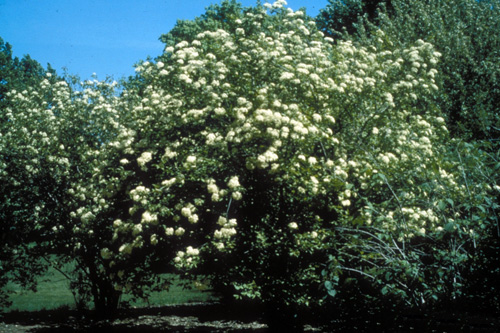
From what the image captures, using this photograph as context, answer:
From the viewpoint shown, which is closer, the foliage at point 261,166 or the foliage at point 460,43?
the foliage at point 261,166

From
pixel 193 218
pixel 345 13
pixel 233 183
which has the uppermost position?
pixel 345 13

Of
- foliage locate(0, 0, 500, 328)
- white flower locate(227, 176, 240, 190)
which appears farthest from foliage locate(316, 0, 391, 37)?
white flower locate(227, 176, 240, 190)

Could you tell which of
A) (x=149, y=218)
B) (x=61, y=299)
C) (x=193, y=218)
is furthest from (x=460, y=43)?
(x=61, y=299)

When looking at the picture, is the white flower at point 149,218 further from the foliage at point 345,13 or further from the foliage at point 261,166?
the foliage at point 345,13

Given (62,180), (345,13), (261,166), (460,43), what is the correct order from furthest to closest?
(345,13) → (460,43) → (62,180) → (261,166)

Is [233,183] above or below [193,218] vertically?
above

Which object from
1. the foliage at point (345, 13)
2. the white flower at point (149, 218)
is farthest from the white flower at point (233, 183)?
the foliage at point (345, 13)

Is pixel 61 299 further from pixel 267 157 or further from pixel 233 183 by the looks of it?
pixel 267 157

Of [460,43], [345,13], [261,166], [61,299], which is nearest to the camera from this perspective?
[261,166]

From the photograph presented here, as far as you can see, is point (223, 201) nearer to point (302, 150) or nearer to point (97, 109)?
point (302, 150)

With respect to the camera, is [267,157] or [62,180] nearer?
[267,157]

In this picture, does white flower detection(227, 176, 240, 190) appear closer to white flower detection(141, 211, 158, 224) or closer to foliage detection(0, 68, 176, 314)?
white flower detection(141, 211, 158, 224)

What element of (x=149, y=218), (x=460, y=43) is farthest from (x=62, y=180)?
(x=460, y=43)

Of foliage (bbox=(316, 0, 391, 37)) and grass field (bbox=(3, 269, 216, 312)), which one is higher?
foliage (bbox=(316, 0, 391, 37))
